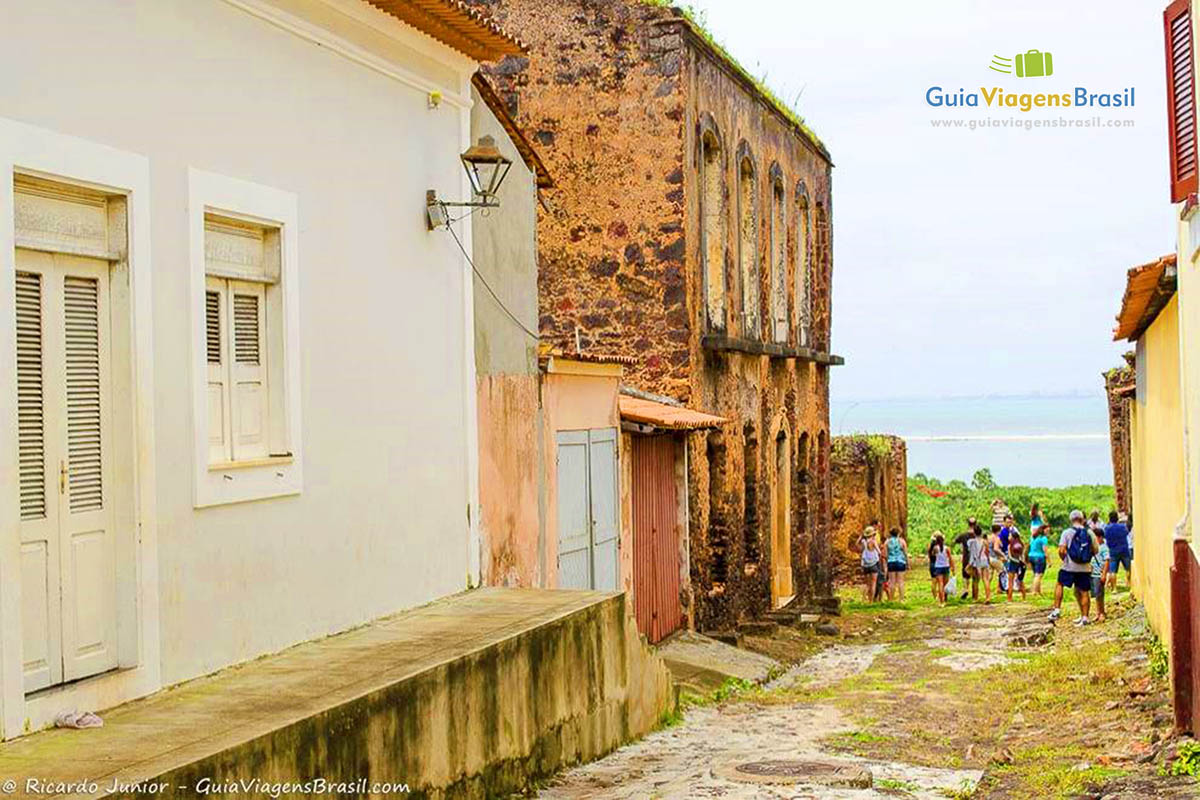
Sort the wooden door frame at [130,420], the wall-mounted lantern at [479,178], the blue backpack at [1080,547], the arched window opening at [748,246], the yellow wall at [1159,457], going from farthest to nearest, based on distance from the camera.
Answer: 1. the arched window opening at [748,246]
2. the blue backpack at [1080,547]
3. the yellow wall at [1159,457]
4. the wall-mounted lantern at [479,178]
5. the wooden door frame at [130,420]

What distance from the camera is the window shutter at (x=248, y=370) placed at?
8.45m

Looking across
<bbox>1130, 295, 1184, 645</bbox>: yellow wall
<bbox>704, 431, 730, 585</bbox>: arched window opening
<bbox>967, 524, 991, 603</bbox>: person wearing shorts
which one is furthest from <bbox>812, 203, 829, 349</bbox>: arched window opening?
<bbox>1130, 295, 1184, 645</bbox>: yellow wall

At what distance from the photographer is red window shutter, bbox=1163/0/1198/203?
9680 mm

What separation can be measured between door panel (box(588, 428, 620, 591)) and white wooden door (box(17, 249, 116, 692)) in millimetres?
7477

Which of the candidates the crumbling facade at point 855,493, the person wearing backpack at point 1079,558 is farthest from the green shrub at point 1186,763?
the crumbling facade at point 855,493

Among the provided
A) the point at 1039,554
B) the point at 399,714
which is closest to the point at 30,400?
the point at 399,714

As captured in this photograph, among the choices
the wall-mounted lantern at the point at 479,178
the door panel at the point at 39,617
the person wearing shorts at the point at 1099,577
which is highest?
the wall-mounted lantern at the point at 479,178

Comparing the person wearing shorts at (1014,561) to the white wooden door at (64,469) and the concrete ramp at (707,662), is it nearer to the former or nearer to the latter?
the concrete ramp at (707,662)

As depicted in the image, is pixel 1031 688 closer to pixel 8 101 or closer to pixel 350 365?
pixel 350 365

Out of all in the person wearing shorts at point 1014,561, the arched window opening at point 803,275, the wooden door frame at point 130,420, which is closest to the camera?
the wooden door frame at point 130,420

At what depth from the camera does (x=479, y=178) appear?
11086 mm

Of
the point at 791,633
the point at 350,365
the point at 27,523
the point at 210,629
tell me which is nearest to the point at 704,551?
the point at 791,633

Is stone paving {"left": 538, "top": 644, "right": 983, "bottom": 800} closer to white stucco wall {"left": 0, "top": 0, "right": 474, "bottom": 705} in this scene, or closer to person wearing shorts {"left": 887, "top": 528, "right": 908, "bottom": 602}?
white stucco wall {"left": 0, "top": 0, "right": 474, "bottom": 705}

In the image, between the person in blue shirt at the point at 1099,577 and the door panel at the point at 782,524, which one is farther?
the door panel at the point at 782,524
